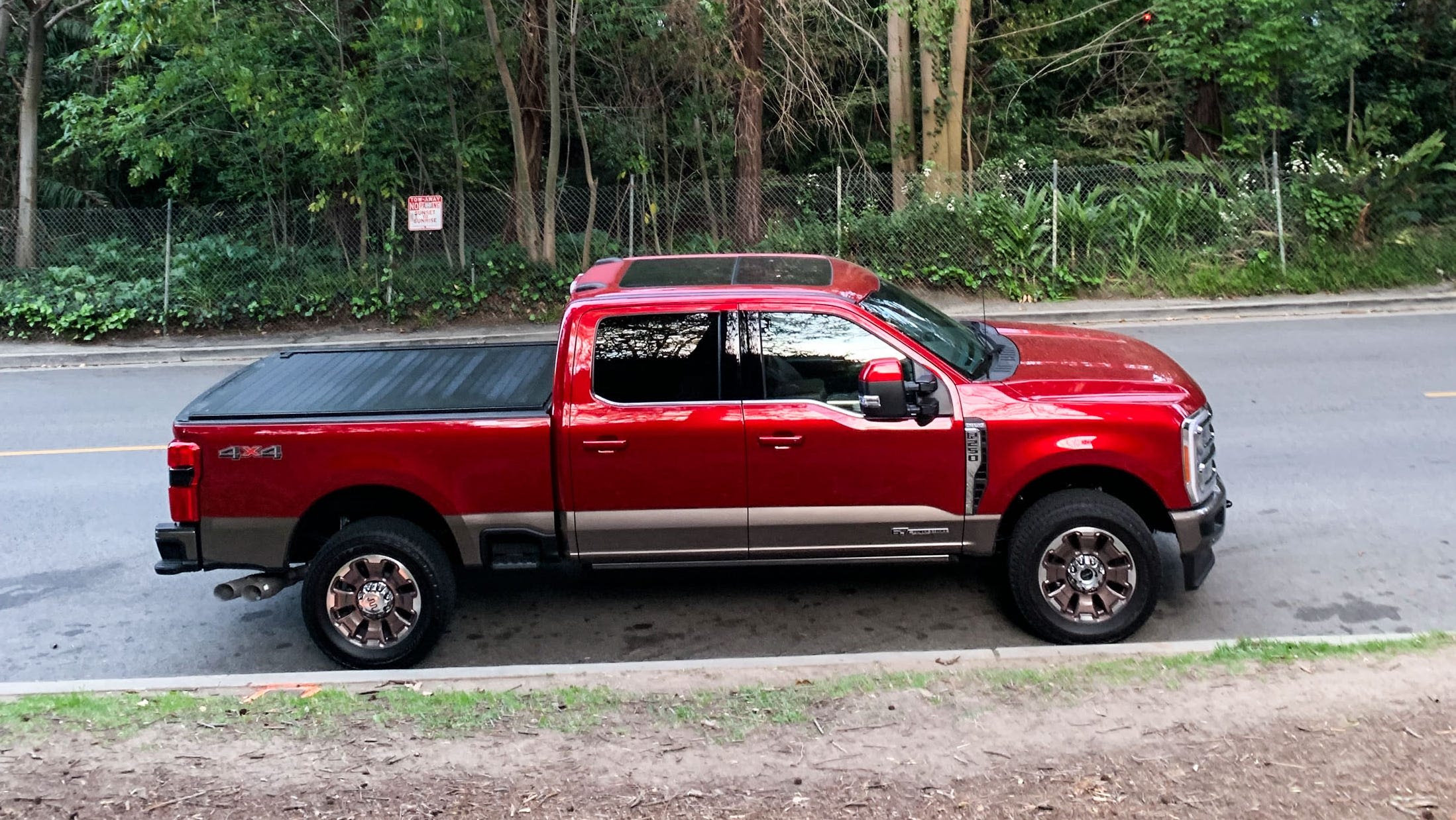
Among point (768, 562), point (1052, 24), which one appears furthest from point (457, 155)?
point (768, 562)

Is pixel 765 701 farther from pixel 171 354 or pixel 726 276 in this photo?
pixel 171 354

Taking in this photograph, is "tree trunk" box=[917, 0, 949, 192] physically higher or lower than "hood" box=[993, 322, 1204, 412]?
higher

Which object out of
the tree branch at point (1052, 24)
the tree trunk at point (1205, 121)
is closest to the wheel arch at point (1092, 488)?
the tree branch at point (1052, 24)

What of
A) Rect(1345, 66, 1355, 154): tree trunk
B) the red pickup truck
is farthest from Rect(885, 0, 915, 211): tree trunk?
the red pickup truck

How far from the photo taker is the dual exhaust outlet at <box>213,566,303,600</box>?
5.84 m

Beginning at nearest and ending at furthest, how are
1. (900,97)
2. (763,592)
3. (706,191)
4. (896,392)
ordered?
1. (896,392)
2. (763,592)
3. (706,191)
4. (900,97)

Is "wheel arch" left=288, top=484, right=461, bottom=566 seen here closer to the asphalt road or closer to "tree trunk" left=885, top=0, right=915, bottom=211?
the asphalt road

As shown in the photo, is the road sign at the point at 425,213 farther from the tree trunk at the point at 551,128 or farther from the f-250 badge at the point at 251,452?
the f-250 badge at the point at 251,452

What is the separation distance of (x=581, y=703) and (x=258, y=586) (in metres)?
2.04

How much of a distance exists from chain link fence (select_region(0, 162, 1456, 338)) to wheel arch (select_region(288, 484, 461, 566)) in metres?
11.9

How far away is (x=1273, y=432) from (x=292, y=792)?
7.98 m

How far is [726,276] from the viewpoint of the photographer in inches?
253

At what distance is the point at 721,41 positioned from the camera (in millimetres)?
17578

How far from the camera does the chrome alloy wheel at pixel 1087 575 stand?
562cm
